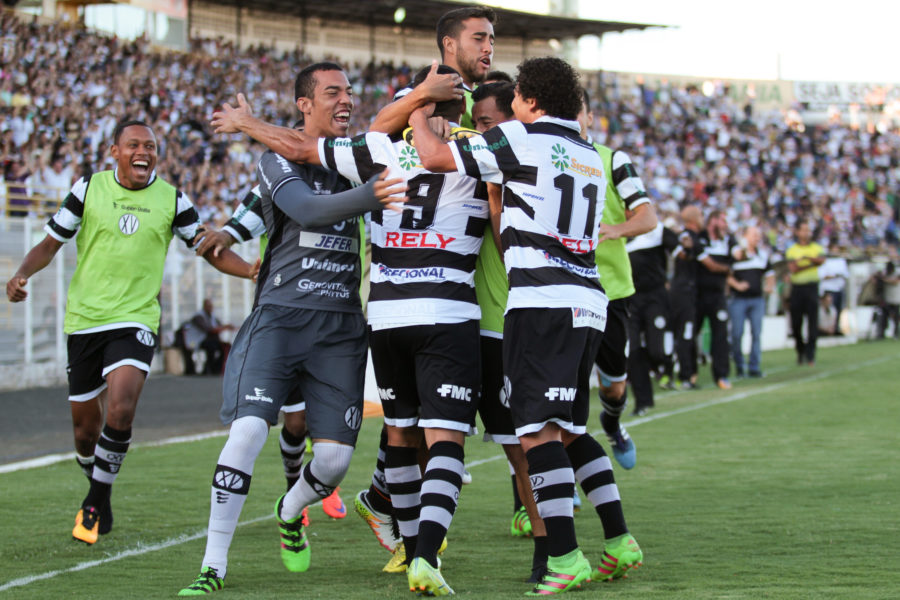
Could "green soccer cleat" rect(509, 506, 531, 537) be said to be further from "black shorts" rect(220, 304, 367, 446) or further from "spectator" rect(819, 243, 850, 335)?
"spectator" rect(819, 243, 850, 335)

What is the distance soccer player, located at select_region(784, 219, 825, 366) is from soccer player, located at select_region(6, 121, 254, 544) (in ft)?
46.1

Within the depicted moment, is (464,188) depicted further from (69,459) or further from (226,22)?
(226,22)

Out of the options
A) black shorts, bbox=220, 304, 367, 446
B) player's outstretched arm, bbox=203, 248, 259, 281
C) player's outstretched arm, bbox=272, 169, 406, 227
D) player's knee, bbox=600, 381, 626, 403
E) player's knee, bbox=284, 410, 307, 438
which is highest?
player's outstretched arm, bbox=272, 169, 406, 227

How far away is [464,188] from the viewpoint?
15.9ft

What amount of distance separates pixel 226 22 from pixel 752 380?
25906 mm

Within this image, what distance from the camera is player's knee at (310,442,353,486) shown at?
4949mm

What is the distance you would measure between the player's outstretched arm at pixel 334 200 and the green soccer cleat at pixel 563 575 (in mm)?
1560

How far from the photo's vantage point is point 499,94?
17.3 ft

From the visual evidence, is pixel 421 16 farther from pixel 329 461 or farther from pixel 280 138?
pixel 329 461

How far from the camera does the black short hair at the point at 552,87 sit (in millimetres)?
4660

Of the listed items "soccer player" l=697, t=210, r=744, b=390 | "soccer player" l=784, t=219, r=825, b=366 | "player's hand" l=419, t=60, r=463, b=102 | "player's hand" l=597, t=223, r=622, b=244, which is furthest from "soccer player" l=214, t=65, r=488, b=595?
"soccer player" l=784, t=219, r=825, b=366

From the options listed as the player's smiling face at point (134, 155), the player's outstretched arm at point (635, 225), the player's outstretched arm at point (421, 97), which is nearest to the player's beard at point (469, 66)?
the player's outstretched arm at point (421, 97)

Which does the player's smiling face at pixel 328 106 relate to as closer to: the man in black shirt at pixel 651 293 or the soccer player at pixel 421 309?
the soccer player at pixel 421 309

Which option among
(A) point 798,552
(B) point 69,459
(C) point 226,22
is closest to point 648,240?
(B) point 69,459
